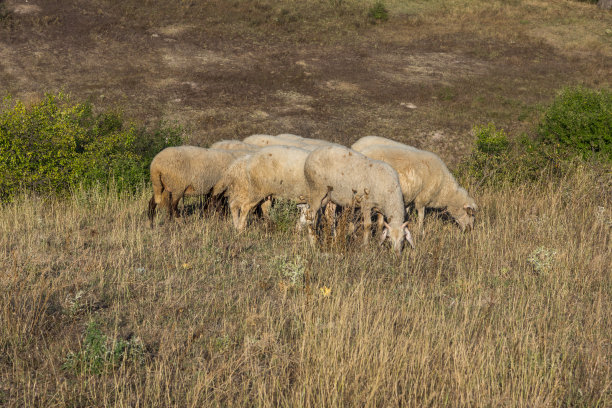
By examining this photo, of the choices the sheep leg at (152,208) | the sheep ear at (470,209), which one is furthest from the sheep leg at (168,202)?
the sheep ear at (470,209)

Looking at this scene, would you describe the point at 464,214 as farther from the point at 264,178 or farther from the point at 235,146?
the point at 235,146

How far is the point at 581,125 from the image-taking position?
12336 millimetres

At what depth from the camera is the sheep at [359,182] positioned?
7543 mm

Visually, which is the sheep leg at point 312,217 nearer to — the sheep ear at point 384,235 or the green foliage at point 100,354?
the sheep ear at point 384,235

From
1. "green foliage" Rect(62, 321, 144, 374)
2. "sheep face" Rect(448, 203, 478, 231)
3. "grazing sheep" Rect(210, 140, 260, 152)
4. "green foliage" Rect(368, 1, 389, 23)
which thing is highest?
"green foliage" Rect(368, 1, 389, 23)

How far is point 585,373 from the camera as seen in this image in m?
3.94

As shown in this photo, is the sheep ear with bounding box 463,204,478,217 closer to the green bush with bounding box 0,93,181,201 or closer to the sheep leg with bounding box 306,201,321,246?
the sheep leg with bounding box 306,201,321,246

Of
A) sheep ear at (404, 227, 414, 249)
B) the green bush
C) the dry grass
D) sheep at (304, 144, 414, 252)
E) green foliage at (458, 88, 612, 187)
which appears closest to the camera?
the dry grass

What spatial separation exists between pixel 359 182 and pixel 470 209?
8.36 feet

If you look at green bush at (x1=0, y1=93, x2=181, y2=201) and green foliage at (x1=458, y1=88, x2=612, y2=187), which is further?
green foliage at (x1=458, y1=88, x2=612, y2=187)

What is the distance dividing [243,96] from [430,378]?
2197 cm

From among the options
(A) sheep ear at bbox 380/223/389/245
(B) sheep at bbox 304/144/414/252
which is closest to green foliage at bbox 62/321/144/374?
(B) sheep at bbox 304/144/414/252

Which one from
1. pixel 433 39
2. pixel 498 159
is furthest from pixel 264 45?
pixel 498 159

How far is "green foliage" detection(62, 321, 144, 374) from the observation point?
377 centimetres
